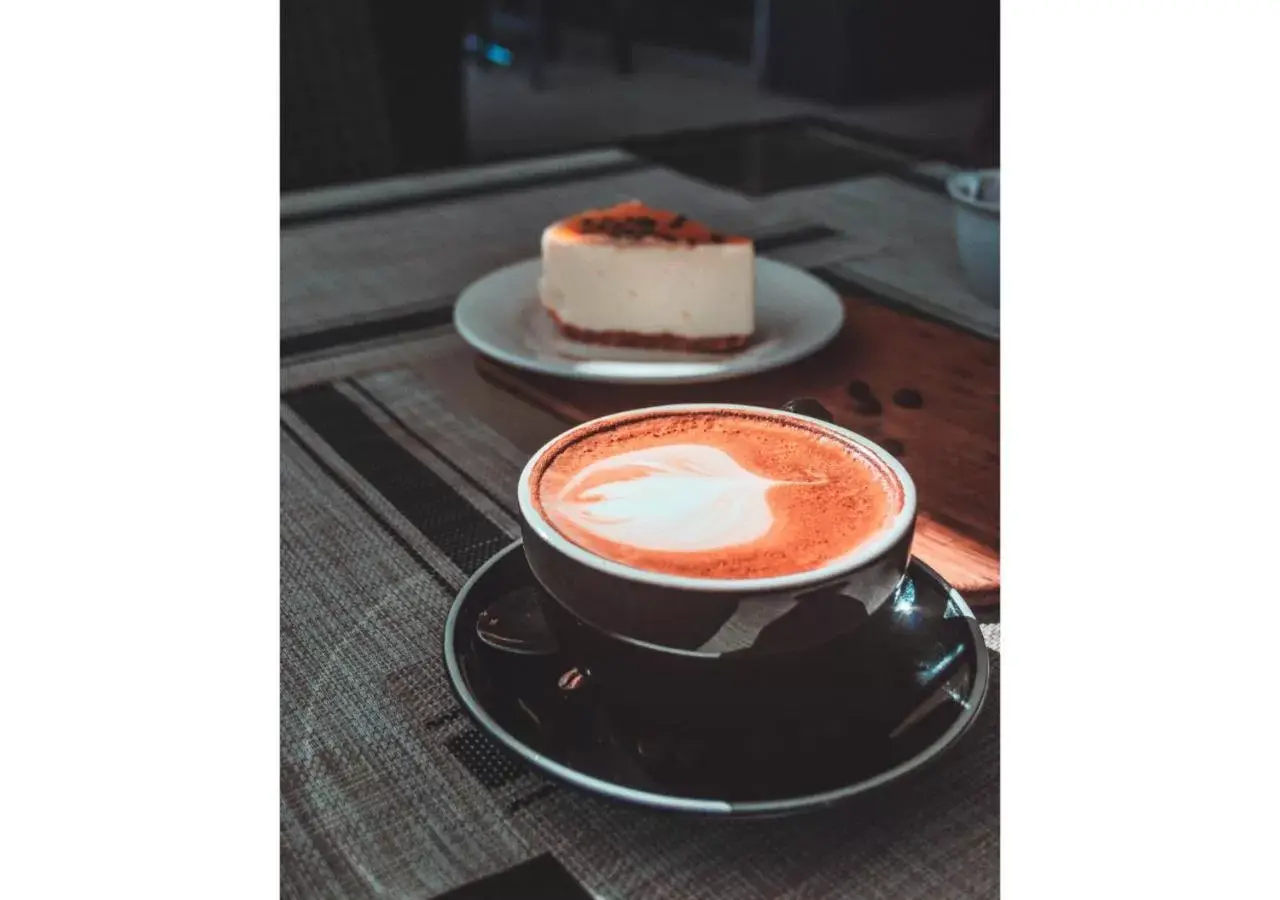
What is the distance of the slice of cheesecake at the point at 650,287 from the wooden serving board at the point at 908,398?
0.07 m

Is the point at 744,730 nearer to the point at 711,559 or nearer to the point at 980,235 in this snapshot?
the point at 711,559

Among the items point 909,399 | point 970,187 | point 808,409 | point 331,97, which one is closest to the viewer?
point 808,409

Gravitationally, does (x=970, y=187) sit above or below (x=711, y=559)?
above

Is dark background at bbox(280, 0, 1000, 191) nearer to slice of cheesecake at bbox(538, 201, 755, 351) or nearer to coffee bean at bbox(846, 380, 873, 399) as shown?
slice of cheesecake at bbox(538, 201, 755, 351)

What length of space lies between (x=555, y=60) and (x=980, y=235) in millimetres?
3652

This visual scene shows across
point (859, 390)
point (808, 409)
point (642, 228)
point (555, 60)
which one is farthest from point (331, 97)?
point (555, 60)

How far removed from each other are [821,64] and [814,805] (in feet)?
11.3

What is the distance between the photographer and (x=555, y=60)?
4.38 metres

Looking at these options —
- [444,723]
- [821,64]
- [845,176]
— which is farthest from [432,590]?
[821,64]

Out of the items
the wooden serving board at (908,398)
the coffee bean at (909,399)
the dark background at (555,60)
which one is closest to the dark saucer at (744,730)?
the wooden serving board at (908,398)

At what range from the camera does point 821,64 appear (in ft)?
11.7

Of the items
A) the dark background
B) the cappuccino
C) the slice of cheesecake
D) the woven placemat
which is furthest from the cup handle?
the dark background

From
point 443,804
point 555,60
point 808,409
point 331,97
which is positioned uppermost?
point 555,60
